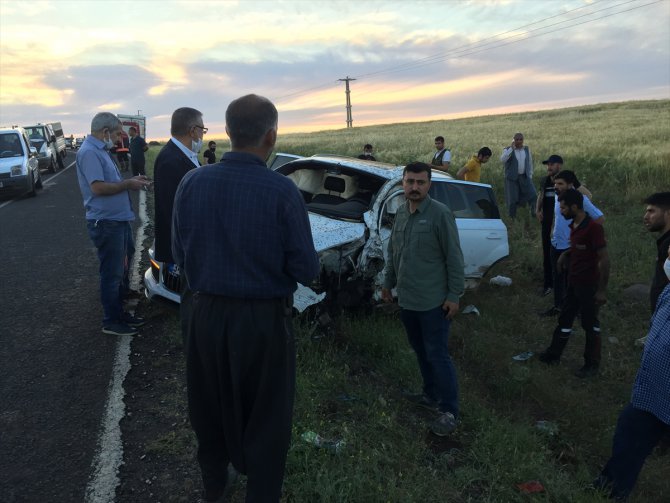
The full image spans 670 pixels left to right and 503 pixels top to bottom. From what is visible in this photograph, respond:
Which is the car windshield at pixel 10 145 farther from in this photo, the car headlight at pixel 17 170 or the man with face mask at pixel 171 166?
the man with face mask at pixel 171 166

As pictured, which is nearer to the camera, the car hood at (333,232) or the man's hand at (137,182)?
the man's hand at (137,182)

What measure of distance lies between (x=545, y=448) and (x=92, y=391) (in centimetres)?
338

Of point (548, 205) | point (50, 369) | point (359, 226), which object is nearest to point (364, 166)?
point (359, 226)

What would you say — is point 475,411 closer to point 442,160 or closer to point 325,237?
point 325,237

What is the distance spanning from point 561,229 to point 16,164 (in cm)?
1335

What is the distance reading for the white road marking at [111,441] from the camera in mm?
2812

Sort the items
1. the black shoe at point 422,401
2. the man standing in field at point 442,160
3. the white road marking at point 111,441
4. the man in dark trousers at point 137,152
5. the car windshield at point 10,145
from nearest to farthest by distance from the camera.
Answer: the white road marking at point 111,441 < the black shoe at point 422,401 < the man standing in field at point 442,160 < the car windshield at point 10,145 < the man in dark trousers at point 137,152

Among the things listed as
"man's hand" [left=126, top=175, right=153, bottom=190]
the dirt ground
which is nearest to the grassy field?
the dirt ground

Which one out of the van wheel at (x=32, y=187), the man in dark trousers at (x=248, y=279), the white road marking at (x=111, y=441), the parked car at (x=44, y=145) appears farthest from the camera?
the parked car at (x=44, y=145)

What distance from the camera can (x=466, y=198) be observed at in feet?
22.2

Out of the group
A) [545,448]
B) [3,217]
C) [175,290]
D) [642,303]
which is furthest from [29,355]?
[3,217]

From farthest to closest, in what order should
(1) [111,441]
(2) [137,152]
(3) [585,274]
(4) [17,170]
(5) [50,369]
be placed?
(2) [137,152] < (4) [17,170] < (3) [585,274] < (5) [50,369] < (1) [111,441]

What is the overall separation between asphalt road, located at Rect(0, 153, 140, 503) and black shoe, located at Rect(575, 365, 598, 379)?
4.40 metres

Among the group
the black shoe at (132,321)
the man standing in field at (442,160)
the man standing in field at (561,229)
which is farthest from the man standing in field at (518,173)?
the black shoe at (132,321)
